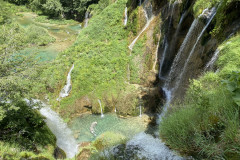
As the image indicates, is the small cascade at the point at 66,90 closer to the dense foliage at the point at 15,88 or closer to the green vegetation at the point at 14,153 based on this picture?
the dense foliage at the point at 15,88

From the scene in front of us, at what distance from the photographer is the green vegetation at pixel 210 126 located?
110 inches

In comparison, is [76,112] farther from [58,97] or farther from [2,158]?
[2,158]

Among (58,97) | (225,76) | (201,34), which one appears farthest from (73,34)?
(225,76)

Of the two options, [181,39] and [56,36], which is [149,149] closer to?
[181,39]

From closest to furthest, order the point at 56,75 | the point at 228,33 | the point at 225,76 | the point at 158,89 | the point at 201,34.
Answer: the point at 225,76, the point at 228,33, the point at 201,34, the point at 158,89, the point at 56,75

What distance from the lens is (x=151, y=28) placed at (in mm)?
13633

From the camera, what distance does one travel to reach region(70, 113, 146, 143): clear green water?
9.52m

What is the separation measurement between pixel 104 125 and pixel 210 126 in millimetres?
7576

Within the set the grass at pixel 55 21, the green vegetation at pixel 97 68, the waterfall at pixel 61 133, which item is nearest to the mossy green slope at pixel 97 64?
the green vegetation at pixel 97 68

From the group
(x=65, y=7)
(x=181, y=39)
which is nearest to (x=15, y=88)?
(x=181, y=39)

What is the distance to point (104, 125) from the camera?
10258mm

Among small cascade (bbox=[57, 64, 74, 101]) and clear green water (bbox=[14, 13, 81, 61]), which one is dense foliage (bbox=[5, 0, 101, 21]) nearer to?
clear green water (bbox=[14, 13, 81, 61])

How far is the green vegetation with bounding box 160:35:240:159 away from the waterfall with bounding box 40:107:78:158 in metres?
6.13

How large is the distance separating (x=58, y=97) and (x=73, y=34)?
16203 millimetres
